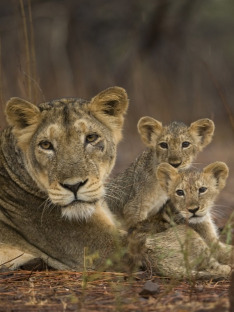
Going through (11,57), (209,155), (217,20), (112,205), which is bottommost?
(112,205)

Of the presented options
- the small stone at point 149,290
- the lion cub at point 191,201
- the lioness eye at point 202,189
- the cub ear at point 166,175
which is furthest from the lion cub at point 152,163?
the small stone at point 149,290

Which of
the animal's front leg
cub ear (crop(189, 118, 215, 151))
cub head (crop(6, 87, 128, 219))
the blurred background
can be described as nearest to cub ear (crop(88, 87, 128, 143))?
cub head (crop(6, 87, 128, 219))

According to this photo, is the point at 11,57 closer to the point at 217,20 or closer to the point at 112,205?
the point at 217,20

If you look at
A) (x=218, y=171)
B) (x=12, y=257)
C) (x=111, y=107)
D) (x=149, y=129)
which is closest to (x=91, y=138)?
(x=111, y=107)

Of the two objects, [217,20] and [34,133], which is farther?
[217,20]

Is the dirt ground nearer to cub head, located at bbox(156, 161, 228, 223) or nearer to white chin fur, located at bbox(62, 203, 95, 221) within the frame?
white chin fur, located at bbox(62, 203, 95, 221)

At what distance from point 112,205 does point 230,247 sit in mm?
1437

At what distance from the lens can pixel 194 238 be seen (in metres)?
6.22

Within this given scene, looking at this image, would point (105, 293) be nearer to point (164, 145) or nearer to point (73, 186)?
point (73, 186)

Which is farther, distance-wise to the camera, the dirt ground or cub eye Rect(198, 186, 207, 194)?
cub eye Rect(198, 186, 207, 194)

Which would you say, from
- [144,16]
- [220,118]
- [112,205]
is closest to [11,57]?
[144,16]

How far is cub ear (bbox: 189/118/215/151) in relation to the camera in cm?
777

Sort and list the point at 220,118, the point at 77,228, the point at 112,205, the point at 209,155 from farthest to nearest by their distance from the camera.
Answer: the point at 220,118 < the point at 209,155 < the point at 112,205 < the point at 77,228

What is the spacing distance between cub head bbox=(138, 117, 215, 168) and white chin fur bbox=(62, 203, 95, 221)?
1562 millimetres
